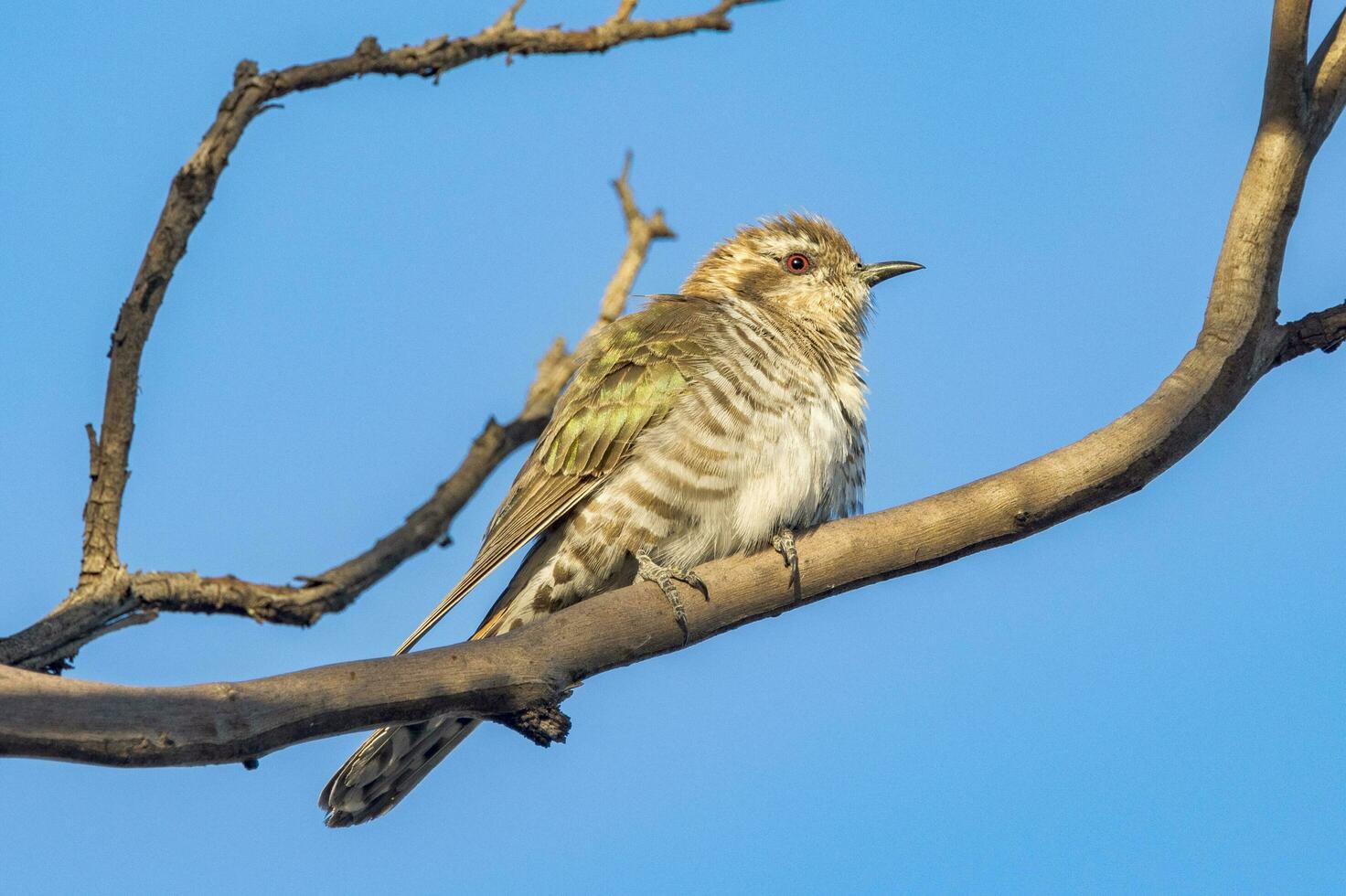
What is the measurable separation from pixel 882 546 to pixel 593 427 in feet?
5.47

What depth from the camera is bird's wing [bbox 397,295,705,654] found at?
19.4ft

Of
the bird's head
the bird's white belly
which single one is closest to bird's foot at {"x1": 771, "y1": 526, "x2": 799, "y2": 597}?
the bird's white belly

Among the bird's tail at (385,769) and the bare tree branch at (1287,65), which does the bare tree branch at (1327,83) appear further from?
the bird's tail at (385,769)

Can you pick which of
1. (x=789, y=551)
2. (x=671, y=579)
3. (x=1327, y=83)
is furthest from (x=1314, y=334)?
(x=671, y=579)

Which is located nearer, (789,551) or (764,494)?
(789,551)

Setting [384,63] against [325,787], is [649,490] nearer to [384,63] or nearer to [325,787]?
[325,787]

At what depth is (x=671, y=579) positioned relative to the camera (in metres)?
5.13

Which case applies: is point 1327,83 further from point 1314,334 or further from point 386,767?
point 386,767

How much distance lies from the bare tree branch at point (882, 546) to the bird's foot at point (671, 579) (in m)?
0.03

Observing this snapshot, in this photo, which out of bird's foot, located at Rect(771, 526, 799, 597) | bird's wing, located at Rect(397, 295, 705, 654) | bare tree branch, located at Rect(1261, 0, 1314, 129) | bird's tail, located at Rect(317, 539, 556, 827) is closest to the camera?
bare tree branch, located at Rect(1261, 0, 1314, 129)

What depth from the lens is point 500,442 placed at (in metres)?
7.51

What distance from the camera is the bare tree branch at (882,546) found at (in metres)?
4.09

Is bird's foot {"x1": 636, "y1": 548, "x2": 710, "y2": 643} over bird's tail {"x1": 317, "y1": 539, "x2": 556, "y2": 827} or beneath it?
over

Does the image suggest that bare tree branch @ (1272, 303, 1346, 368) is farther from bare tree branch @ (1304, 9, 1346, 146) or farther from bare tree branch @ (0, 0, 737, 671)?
bare tree branch @ (0, 0, 737, 671)
